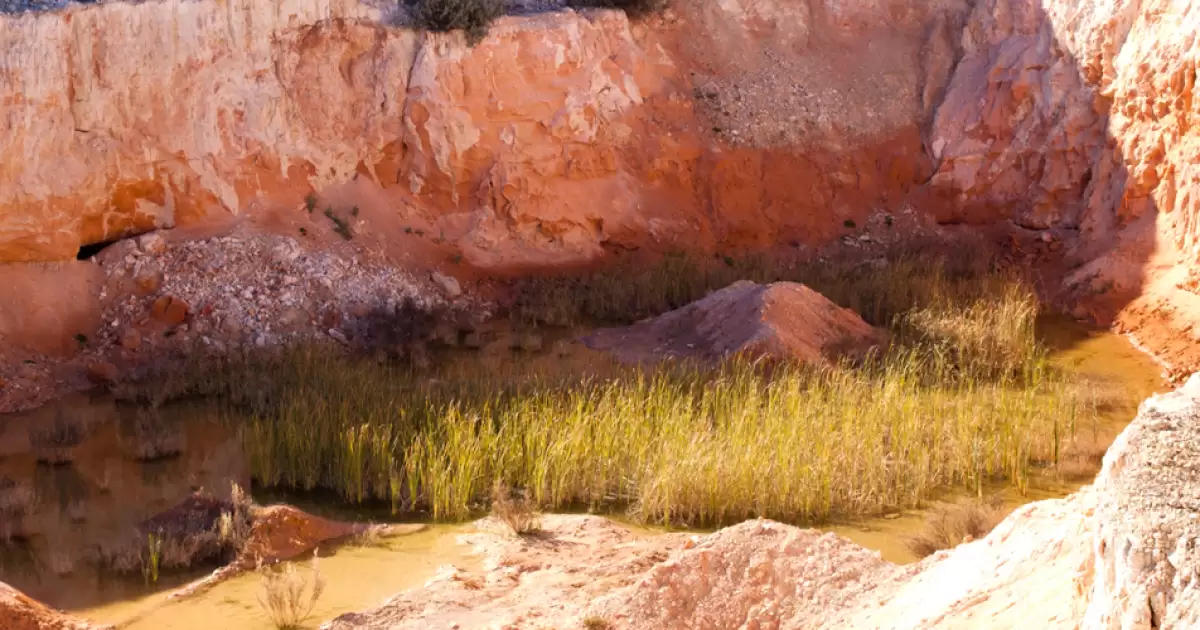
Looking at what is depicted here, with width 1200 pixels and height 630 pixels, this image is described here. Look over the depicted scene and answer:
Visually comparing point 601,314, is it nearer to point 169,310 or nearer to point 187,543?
point 169,310

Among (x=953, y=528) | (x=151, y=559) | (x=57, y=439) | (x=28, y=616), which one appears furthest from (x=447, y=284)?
(x=28, y=616)

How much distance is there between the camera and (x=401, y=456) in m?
8.39

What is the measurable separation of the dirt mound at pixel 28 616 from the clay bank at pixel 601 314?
0.02 metres

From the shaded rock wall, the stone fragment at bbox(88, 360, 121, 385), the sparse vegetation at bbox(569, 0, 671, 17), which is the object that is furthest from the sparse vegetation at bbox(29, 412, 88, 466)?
the sparse vegetation at bbox(569, 0, 671, 17)

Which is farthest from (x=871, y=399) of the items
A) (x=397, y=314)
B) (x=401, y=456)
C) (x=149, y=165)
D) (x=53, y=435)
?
(x=149, y=165)

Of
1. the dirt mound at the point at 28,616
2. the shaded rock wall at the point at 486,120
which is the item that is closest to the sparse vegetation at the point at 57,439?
the shaded rock wall at the point at 486,120

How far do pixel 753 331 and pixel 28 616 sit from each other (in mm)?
7048

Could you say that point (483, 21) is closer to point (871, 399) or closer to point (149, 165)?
point (149, 165)

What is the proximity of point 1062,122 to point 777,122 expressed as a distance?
364cm

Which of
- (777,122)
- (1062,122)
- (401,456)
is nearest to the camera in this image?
(401,456)

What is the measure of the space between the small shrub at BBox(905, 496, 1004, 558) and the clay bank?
24mm

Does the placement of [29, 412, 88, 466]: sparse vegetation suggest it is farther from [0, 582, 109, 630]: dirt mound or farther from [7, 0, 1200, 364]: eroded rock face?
[0, 582, 109, 630]: dirt mound

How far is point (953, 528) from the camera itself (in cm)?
696

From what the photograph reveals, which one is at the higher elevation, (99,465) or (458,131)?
(458,131)
